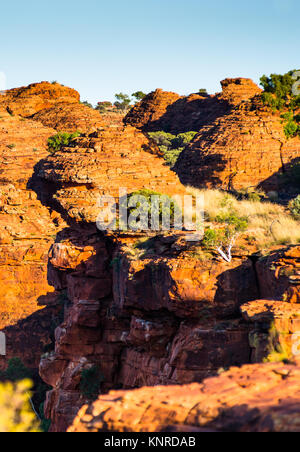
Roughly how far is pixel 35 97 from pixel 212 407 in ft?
170

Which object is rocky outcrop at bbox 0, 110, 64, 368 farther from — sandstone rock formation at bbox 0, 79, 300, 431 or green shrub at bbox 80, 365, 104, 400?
green shrub at bbox 80, 365, 104, 400

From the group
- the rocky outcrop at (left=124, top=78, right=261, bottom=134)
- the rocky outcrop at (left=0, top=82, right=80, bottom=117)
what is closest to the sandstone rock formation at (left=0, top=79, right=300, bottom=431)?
the rocky outcrop at (left=0, top=82, right=80, bottom=117)

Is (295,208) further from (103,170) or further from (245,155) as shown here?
(245,155)

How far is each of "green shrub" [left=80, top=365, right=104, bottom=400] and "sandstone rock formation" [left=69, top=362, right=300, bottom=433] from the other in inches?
401

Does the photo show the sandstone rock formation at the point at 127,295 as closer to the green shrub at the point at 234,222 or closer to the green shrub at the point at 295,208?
the green shrub at the point at 234,222

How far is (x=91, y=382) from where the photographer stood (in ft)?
53.3

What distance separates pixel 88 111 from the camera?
4984 cm

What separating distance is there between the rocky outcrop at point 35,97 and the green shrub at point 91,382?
39.3 m

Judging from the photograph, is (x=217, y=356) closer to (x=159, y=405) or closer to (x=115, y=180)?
(x=159, y=405)

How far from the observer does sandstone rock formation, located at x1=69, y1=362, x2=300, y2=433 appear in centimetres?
506

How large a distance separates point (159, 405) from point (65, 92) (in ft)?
173

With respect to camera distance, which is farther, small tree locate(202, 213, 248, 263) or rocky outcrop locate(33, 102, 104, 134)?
rocky outcrop locate(33, 102, 104, 134)

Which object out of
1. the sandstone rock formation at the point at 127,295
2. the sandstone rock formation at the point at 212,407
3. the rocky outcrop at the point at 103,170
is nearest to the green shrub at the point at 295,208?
the sandstone rock formation at the point at 127,295

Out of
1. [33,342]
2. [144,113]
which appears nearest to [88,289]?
[33,342]
